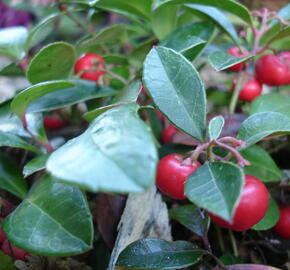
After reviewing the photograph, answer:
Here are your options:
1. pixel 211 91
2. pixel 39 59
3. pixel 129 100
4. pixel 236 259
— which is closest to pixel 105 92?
pixel 39 59

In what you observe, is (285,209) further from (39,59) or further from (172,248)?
(39,59)

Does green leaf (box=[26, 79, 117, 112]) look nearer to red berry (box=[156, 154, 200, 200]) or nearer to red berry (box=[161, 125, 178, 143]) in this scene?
red berry (box=[161, 125, 178, 143])

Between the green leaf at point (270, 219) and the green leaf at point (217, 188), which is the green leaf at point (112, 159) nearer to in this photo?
the green leaf at point (217, 188)

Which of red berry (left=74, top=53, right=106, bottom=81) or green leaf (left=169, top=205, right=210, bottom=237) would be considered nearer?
green leaf (left=169, top=205, right=210, bottom=237)

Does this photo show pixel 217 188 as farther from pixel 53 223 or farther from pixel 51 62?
pixel 51 62

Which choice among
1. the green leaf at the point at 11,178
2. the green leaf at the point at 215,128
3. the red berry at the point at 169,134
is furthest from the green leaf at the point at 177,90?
the green leaf at the point at 11,178

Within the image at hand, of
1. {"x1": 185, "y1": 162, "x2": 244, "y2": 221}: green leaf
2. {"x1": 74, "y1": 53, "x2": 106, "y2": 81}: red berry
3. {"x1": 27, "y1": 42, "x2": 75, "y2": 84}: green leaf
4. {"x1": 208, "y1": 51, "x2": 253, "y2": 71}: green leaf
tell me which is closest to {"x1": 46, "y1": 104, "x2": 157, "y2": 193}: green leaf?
{"x1": 185, "y1": 162, "x2": 244, "y2": 221}: green leaf
